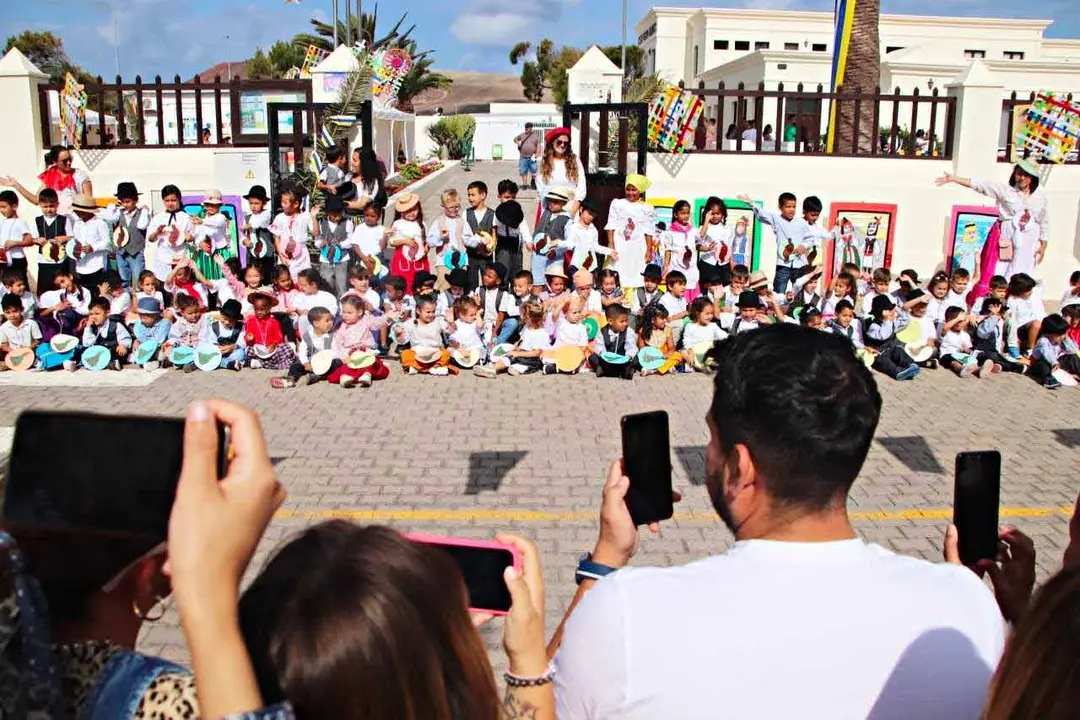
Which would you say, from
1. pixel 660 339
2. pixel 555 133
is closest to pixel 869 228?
pixel 555 133

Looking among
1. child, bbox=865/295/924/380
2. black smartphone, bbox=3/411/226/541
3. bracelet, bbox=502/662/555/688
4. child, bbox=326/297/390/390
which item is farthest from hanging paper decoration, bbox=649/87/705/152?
black smartphone, bbox=3/411/226/541

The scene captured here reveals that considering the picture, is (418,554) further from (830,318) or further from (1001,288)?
(1001,288)

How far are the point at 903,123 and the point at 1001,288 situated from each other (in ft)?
84.9

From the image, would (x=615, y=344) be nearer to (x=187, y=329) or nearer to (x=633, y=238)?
(x=633, y=238)

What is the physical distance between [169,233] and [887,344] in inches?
330

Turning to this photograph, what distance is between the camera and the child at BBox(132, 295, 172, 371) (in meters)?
10.3

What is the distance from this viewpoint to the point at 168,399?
8.96m

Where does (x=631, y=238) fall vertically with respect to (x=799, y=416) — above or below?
below

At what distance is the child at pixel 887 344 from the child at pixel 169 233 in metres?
8.10

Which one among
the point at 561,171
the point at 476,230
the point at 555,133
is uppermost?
the point at 555,133

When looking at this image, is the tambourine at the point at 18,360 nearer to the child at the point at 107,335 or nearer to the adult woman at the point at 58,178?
the child at the point at 107,335

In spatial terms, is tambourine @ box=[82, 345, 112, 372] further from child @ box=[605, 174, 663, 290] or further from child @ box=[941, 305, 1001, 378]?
child @ box=[941, 305, 1001, 378]

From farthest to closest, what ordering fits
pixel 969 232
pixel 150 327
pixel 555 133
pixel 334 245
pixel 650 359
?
pixel 969 232, pixel 555 133, pixel 334 245, pixel 150 327, pixel 650 359

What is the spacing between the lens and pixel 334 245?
37.5 feet
